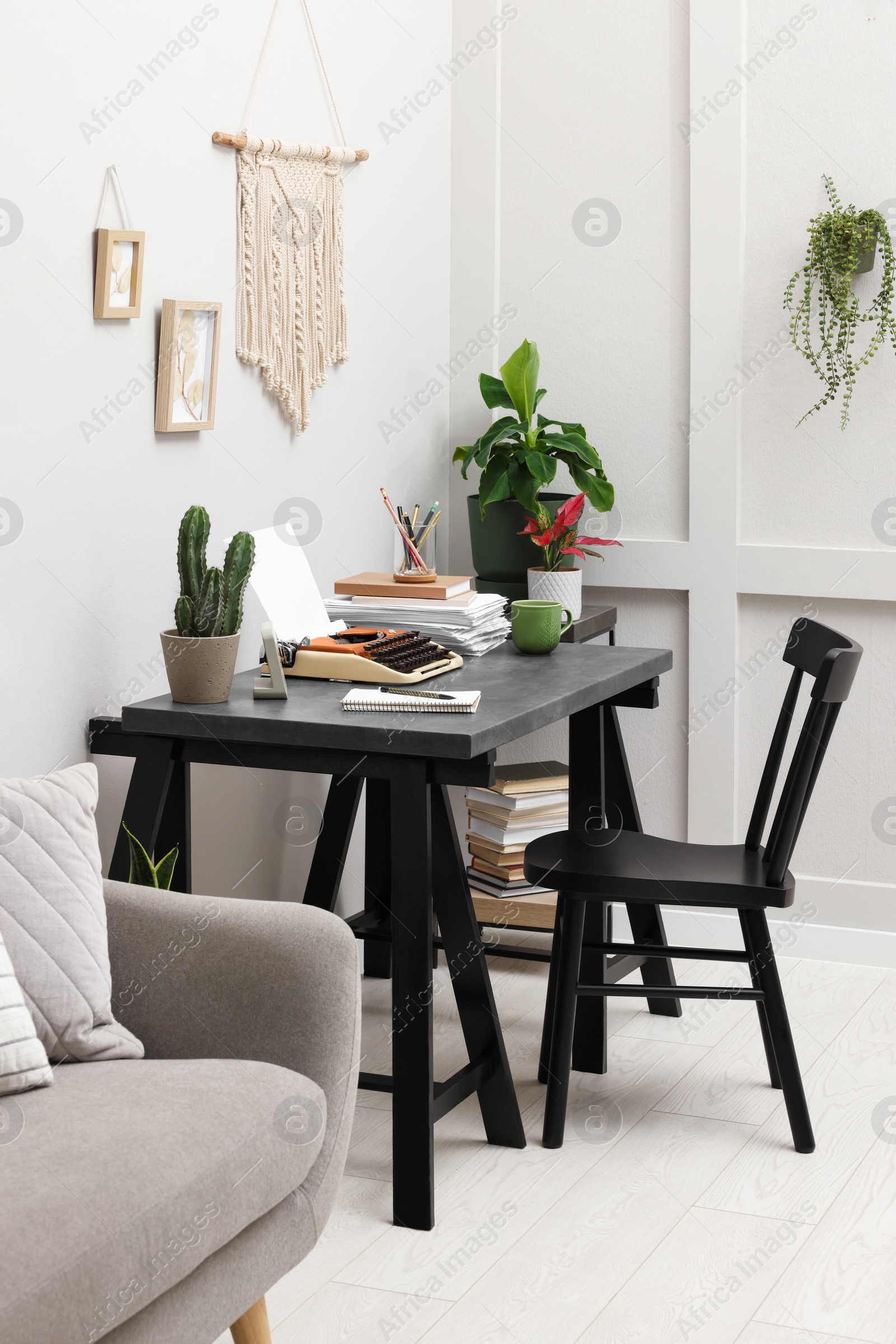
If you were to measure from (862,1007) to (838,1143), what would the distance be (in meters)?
0.67

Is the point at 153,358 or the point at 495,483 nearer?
the point at 153,358

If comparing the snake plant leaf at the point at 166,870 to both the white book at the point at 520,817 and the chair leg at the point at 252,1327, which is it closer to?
the chair leg at the point at 252,1327

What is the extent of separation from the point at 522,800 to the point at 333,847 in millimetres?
516

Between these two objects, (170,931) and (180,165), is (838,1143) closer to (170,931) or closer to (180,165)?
(170,931)

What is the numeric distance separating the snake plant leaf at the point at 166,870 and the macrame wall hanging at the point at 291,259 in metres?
1.05

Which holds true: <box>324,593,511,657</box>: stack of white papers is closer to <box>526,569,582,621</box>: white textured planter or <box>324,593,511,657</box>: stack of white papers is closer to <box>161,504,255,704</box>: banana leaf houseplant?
<box>526,569,582,621</box>: white textured planter

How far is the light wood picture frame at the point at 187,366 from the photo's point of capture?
2441 mm

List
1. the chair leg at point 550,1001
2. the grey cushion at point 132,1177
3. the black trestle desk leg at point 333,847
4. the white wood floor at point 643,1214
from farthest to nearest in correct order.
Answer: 1. the black trestle desk leg at point 333,847
2. the chair leg at point 550,1001
3. the white wood floor at point 643,1214
4. the grey cushion at point 132,1177

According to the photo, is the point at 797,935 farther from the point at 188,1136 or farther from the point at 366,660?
the point at 188,1136

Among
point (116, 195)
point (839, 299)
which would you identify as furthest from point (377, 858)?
point (839, 299)

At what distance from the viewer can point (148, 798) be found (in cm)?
227

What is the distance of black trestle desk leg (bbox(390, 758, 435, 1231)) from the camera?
2135mm

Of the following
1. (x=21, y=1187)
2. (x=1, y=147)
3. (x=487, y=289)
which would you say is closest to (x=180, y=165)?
(x=1, y=147)

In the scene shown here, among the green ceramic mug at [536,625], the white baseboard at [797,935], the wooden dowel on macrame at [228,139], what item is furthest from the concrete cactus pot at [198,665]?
the white baseboard at [797,935]
